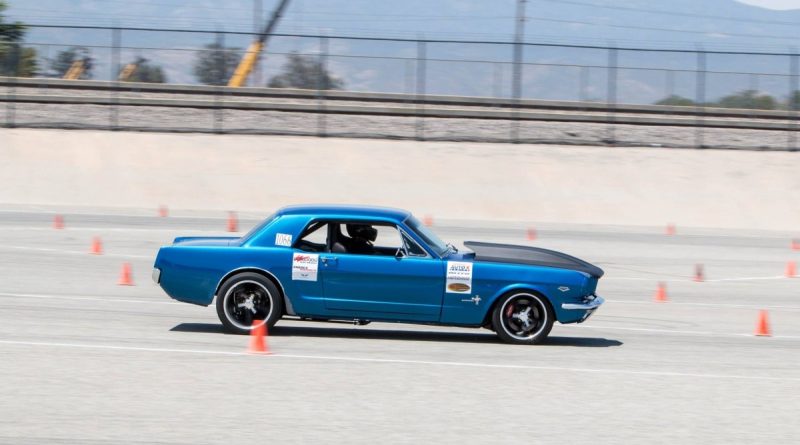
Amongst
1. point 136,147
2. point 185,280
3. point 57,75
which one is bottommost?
point 185,280

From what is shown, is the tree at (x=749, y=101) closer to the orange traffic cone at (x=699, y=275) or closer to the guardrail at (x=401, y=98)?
the guardrail at (x=401, y=98)

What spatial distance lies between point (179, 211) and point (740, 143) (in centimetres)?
1626

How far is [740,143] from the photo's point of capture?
32.4m

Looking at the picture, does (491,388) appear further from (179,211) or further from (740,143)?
(740,143)

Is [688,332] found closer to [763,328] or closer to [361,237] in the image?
[763,328]

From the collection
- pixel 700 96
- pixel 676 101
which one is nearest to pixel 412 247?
pixel 700 96

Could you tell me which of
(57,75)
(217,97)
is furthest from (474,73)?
(57,75)

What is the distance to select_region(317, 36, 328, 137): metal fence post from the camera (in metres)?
31.5

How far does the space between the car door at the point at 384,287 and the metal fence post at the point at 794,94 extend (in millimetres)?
23929

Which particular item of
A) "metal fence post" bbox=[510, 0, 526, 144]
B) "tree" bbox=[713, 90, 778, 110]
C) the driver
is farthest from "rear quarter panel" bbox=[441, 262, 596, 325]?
"tree" bbox=[713, 90, 778, 110]

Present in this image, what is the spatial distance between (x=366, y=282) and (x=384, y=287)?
0.18 metres

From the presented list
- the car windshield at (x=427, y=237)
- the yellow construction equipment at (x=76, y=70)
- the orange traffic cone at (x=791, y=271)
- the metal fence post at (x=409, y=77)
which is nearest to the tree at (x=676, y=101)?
the metal fence post at (x=409, y=77)

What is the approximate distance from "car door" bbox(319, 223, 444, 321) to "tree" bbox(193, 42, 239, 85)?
22247mm

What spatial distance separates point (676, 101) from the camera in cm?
3400
